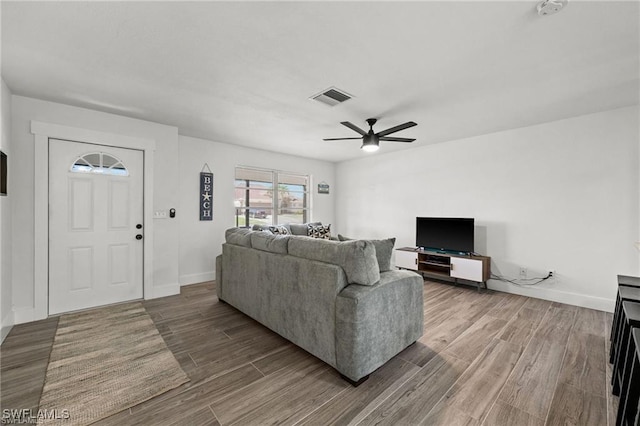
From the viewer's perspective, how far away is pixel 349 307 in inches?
79.3

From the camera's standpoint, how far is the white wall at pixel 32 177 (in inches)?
121

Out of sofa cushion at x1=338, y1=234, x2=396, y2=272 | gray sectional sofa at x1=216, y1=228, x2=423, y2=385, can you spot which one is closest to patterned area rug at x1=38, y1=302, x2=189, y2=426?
gray sectional sofa at x1=216, y1=228, x2=423, y2=385

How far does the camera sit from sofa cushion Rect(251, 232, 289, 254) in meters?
2.77

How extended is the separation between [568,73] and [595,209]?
6.94ft

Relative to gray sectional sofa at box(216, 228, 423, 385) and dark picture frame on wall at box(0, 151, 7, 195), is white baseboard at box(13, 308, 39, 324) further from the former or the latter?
gray sectional sofa at box(216, 228, 423, 385)

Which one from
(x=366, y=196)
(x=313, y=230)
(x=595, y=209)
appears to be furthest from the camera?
(x=366, y=196)

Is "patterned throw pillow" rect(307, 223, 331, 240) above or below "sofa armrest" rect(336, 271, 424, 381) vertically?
above

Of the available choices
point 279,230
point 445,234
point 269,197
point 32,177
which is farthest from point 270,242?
point 445,234

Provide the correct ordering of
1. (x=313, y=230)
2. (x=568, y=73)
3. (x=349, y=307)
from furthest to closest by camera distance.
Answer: (x=313, y=230), (x=568, y=73), (x=349, y=307)

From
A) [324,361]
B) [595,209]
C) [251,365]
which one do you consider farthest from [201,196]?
[595,209]

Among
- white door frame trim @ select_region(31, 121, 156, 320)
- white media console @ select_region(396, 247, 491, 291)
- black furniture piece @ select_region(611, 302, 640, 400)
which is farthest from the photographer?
white media console @ select_region(396, 247, 491, 291)

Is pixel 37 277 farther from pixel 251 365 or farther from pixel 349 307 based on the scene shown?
pixel 349 307

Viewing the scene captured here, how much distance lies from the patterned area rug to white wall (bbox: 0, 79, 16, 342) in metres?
0.44

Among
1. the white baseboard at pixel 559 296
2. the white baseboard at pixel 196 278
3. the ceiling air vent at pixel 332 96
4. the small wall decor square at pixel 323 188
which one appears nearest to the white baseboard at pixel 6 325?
the white baseboard at pixel 196 278
